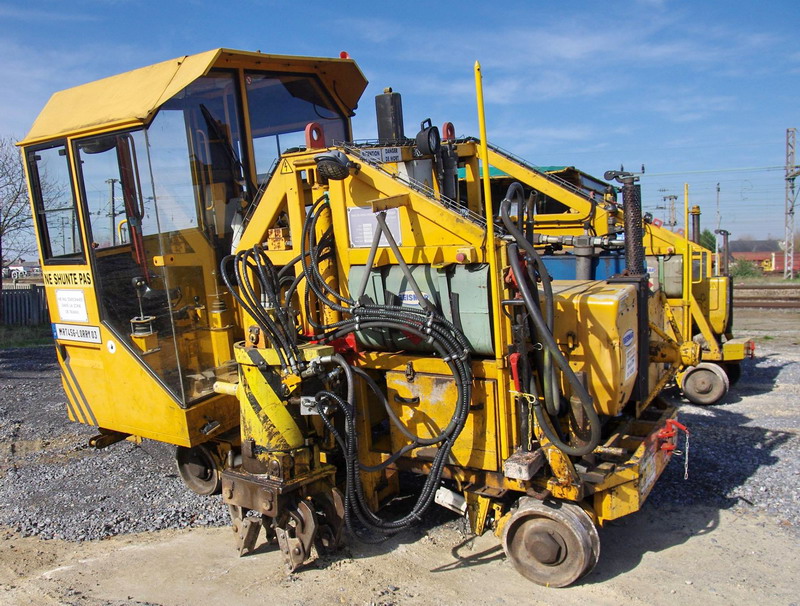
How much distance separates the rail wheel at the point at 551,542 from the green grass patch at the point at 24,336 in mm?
13489

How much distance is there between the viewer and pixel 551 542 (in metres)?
3.51

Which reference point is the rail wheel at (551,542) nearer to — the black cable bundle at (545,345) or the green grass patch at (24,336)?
the black cable bundle at (545,345)

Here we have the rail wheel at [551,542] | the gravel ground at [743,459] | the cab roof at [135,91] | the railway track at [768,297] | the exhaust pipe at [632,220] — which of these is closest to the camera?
the rail wheel at [551,542]

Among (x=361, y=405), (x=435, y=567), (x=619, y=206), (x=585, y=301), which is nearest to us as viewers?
(x=585, y=301)

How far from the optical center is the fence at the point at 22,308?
18016 millimetres

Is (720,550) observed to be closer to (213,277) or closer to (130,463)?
(213,277)

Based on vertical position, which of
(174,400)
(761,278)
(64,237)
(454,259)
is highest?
(64,237)

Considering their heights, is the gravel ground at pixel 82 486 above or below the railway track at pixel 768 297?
above

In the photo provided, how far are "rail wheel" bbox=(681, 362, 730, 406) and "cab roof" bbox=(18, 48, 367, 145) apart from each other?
5.49m

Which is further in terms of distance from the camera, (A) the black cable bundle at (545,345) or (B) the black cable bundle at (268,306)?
(B) the black cable bundle at (268,306)

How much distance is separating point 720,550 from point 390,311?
100 inches

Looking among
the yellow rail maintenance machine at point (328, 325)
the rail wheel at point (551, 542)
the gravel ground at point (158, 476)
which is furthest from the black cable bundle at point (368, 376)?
the gravel ground at point (158, 476)

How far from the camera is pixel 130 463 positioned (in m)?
5.77

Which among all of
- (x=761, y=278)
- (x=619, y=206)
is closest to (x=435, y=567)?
(x=619, y=206)
